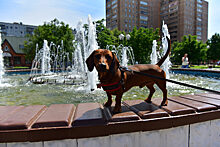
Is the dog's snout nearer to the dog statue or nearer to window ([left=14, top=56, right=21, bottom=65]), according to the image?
the dog statue

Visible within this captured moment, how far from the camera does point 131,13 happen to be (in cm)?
Answer: 7212

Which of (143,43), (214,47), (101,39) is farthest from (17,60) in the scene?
(214,47)

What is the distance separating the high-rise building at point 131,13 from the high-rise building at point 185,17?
17.5 feet

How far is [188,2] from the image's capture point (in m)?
75.8

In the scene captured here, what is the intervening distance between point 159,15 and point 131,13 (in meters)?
18.1

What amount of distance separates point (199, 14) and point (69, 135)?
3894 inches

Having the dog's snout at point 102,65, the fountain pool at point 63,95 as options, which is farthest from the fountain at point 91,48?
the dog's snout at point 102,65

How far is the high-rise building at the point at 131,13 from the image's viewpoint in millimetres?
70062

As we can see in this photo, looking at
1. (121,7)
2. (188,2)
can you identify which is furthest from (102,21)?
(188,2)

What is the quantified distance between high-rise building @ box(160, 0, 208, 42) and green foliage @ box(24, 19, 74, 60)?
6242 cm

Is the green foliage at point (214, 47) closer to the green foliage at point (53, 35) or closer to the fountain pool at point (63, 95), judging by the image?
the green foliage at point (53, 35)

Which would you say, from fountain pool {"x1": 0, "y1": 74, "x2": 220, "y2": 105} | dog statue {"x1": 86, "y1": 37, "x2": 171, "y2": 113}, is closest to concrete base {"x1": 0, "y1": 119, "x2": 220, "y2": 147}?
dog statue {"x1": 86, "y1": 37, "x2": 171, "y2": 113}

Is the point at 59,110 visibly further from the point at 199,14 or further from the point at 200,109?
the point at 199,14

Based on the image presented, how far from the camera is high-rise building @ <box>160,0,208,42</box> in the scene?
74312mm
